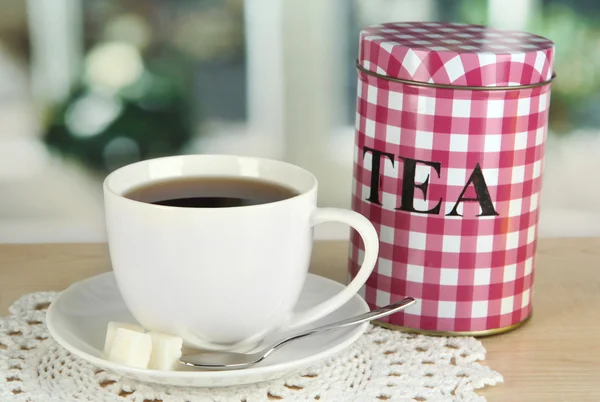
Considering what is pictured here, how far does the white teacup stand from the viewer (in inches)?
24.4

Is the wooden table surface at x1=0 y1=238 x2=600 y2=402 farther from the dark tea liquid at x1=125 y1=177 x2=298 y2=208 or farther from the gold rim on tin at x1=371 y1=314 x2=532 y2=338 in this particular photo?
the dark tea liquid at x1=125 y1=177 x2=298 y2=208

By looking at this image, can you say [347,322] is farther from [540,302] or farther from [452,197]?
[540,302]

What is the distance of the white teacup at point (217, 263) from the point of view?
0.62 metres

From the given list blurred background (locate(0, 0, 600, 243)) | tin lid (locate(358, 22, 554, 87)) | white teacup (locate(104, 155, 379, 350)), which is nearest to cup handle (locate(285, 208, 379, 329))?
white teacup (locate(104, 155, 379, 350))

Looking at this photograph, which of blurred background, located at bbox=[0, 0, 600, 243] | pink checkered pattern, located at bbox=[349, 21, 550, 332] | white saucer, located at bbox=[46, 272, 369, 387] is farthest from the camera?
blurred background, located at bbox=[0, 0, 600, 243]

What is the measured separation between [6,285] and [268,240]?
352mm

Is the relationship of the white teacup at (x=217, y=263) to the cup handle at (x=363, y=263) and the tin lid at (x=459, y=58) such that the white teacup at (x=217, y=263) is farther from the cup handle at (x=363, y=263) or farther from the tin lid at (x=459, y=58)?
the tin lid at (x=459, y=58)

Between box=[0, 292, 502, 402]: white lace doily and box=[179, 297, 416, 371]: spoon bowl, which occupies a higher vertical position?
box=[179, 297, 416, 371]: spoon bowl

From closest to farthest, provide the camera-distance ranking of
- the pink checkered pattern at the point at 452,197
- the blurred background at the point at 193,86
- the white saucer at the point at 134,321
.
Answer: the white saucer at the point at 134,321, the pink checkered pattern at the point at 452,197, the blurred background at the point at 193,86

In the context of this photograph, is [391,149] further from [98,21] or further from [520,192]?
[98,21]

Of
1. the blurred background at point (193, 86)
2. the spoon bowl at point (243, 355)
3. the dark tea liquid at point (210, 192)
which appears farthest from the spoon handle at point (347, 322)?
the blurred background at point (193, 86)

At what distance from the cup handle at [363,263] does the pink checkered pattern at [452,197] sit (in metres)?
0.07

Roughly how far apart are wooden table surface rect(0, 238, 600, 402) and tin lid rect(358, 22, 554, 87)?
0.23 m

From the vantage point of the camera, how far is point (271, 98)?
0.99 m
